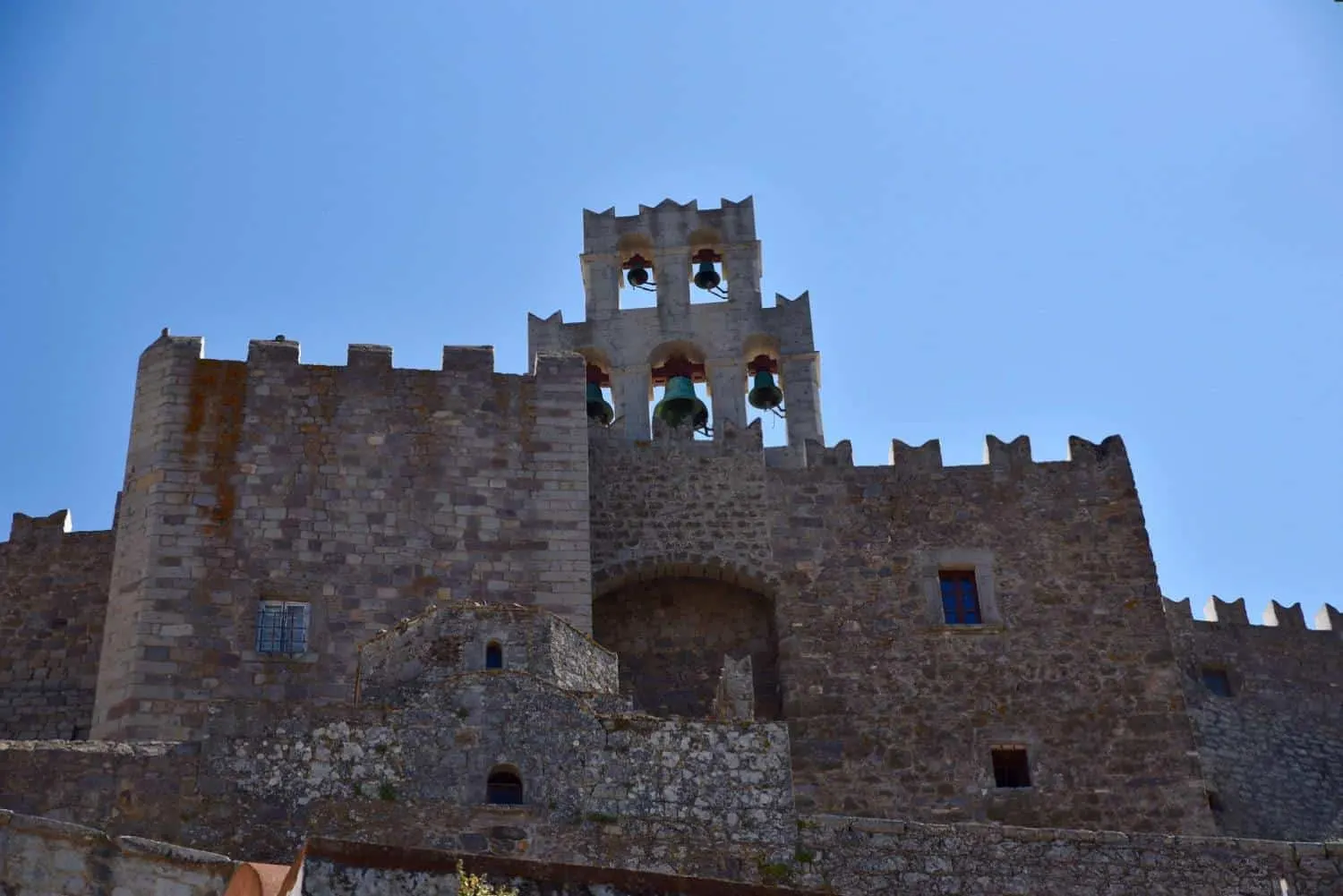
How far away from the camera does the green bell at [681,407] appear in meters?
28.9

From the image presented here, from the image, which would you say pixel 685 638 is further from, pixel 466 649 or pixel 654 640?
pixel 466 649

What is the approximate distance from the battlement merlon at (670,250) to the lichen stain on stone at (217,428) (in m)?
7.28

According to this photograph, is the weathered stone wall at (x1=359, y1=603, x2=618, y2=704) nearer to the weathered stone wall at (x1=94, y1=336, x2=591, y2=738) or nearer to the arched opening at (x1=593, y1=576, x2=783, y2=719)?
the weathered stone wall at (x1=94, y1=336, x2=591, y2=738)

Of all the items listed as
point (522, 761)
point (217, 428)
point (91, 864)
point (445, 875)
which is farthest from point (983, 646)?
point (91, 864)

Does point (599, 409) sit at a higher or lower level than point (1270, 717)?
higher

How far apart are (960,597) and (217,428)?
1007 centimetres

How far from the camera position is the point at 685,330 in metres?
30.0

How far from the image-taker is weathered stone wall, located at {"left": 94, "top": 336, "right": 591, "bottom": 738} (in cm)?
2228

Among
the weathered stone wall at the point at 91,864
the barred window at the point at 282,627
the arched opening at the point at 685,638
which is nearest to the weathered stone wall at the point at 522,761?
the weathered stone wall at the point at 91,864

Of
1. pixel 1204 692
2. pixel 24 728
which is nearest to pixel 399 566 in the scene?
pixel 24 728

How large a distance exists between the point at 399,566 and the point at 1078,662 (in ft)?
29.6

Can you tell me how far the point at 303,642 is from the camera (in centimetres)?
2258

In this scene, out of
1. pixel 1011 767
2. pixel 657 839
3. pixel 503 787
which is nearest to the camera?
pixel 657 839

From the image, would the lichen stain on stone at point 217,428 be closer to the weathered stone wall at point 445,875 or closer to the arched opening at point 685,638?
the arched opening at point 685,638
